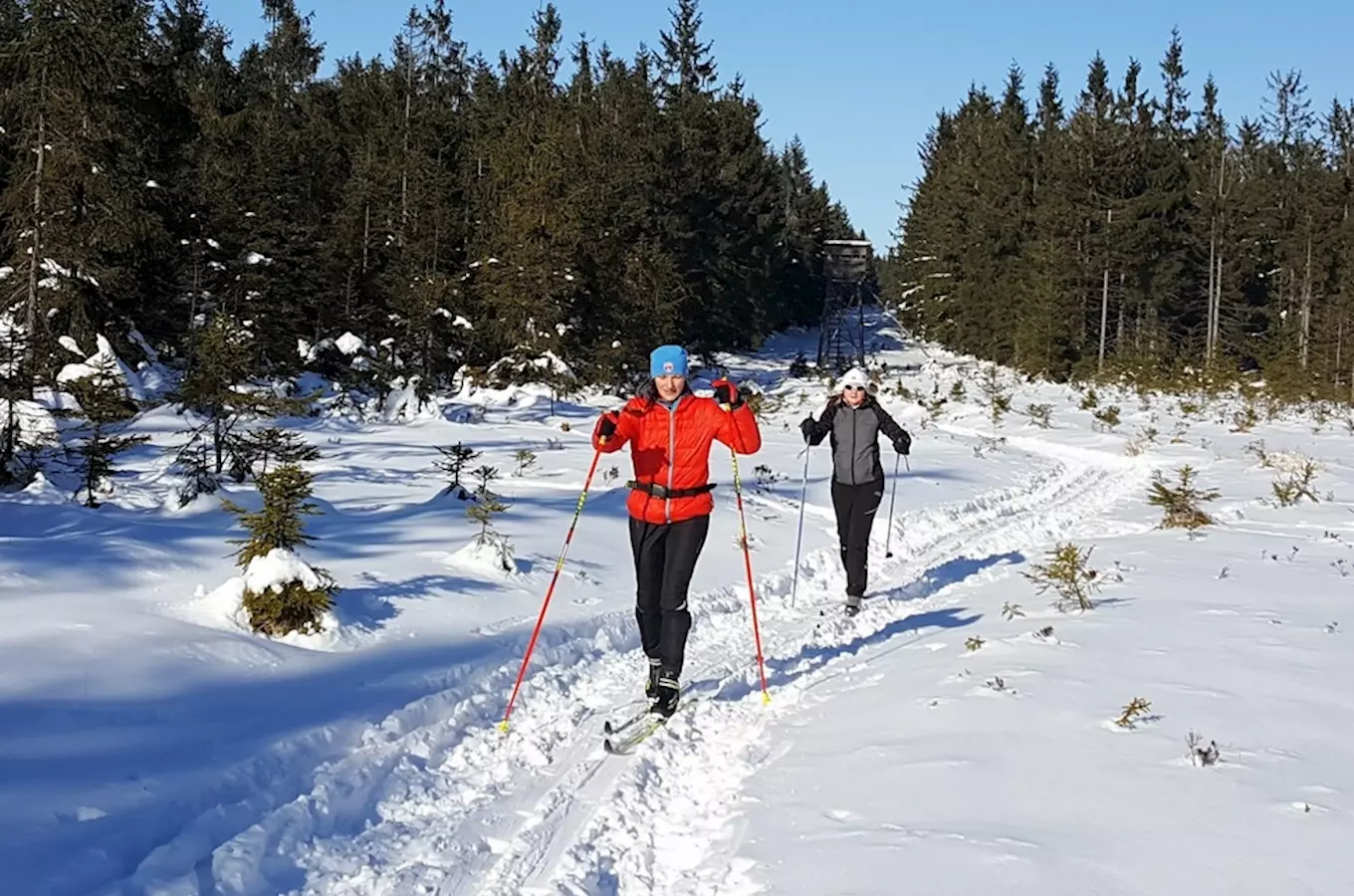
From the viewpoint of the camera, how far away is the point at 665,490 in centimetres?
622

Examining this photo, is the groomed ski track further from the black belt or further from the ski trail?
the black belt

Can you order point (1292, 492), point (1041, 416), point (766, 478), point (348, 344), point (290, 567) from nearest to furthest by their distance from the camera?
point (290, 567), point (1292, 492), point (766, 478), point (348, 344), point (1041, 416)

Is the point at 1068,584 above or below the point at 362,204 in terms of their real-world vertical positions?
below

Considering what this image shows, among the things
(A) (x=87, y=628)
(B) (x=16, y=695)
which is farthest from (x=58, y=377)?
(B) (x=16, y=695)

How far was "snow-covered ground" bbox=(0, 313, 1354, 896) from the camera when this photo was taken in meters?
3.93

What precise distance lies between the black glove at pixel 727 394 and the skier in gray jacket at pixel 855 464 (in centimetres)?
298

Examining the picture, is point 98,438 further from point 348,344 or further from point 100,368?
point 348,344

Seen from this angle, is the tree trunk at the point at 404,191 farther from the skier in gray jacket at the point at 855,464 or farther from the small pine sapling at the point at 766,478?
the skier in gray jacket at the point at 855,464

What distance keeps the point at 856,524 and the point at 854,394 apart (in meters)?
1.19

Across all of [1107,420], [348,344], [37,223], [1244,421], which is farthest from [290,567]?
[1244,421]

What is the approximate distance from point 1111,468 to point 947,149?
52.8m

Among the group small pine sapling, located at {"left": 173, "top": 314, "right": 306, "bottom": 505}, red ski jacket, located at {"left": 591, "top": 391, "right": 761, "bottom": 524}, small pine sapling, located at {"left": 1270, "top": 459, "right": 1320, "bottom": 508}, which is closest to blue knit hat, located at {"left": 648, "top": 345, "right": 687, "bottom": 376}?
red ski jacket, located at {"left": 591, "top": 391, "right": 761, "bottom": 524}

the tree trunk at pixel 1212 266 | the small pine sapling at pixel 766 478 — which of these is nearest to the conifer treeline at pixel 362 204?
the small pine sapling at pixel 766 478

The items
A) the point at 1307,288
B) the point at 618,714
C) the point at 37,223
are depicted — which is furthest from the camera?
the point at 1307,288
